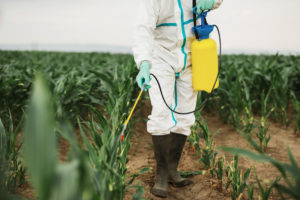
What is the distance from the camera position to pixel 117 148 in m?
1.45

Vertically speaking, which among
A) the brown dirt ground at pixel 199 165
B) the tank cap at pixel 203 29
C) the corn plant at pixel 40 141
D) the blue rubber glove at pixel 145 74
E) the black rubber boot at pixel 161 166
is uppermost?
the tank cap at pixel 203 29

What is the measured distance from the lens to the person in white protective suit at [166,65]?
1.67 metres

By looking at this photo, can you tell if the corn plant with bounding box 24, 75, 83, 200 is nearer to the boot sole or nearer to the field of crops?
the field of crops

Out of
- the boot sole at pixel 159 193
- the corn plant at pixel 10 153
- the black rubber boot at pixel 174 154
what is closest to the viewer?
the corn plant at pixel 10 153

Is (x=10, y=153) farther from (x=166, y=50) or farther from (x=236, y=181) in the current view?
(x=236, y=181)

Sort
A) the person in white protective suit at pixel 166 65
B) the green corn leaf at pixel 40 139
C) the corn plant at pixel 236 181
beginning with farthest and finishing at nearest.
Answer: the person in white protective suit at pixel 166 65 → the corn plant at pixel 236 181 → the green corn leaf at pixel 40 139

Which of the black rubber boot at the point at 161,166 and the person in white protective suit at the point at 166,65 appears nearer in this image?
the person in white protective suit at the point at 166,65

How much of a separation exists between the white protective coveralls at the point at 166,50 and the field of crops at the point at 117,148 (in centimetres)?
27

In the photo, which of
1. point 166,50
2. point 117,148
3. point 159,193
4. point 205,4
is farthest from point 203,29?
point 159,193

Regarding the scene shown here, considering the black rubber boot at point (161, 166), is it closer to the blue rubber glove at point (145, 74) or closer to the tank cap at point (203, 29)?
the blue rubber glove at point (145, 74)

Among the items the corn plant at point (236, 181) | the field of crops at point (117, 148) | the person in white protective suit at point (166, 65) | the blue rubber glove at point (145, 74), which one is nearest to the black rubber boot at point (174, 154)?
the person in white protective suit at point (166, 65)

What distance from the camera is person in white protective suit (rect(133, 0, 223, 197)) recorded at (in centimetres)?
167

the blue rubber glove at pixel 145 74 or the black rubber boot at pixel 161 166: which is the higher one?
the blue rubber glove at pixel 145 74

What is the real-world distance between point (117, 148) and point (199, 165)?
1.08m
